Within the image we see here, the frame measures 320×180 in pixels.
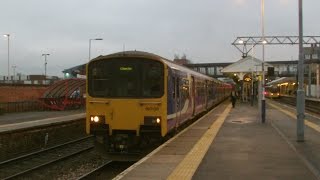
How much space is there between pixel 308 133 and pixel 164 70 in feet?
23.8

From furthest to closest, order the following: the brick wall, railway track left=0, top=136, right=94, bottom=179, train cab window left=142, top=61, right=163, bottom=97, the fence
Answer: the brick wall → the fence → railway track left=0, top=136, right=94, bottom=179 → train cab window left=142, top=61, right=163, bottom=97

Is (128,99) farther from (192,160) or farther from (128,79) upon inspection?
(192,160)

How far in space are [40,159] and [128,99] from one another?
5653 mm

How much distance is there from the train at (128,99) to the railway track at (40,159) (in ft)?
8.72

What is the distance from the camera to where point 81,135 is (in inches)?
1090

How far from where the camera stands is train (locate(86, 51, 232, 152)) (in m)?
15.3

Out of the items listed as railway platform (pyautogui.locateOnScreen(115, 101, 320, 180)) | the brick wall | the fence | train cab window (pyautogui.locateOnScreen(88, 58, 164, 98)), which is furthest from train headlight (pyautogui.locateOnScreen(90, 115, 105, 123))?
the brick wall

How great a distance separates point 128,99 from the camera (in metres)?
15.4

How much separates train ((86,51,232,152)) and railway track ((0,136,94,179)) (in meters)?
2.66

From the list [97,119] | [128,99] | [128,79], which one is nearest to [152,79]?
[128,79]

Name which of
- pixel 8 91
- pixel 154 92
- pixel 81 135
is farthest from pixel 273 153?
pixel 8 91

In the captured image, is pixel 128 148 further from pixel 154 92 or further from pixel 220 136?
pixel 220 136

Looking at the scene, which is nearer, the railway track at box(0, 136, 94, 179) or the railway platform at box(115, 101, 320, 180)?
the railway platform at box(115, 101, 320, 180)

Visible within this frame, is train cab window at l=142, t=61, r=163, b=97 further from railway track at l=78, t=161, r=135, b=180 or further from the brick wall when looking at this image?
the brick wall
